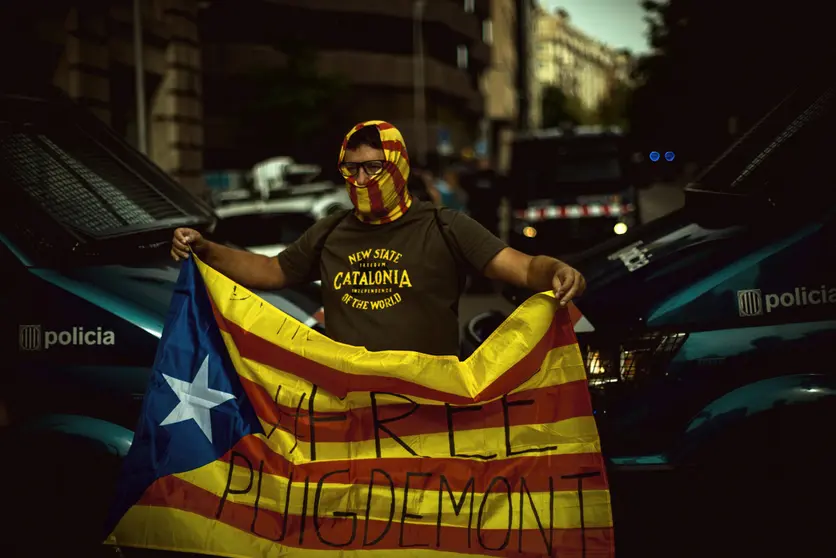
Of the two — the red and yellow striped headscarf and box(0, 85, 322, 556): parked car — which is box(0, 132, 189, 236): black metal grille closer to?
box(0, 85, 322, 556): parked car

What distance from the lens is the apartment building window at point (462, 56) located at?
72.5 m

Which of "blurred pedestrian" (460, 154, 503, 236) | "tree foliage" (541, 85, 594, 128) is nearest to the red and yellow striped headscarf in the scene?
"blurred pedestrian" (460, 154, 503, 236)

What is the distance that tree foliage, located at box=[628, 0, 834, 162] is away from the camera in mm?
11680

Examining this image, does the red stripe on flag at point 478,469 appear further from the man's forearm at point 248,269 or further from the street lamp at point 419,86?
the street lamp at point 419,86

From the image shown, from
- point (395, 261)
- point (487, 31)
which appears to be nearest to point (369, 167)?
point (395, 261)

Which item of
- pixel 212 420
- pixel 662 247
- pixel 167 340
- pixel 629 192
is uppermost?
pixel 629 192

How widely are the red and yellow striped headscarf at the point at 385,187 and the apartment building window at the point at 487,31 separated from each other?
8035cm

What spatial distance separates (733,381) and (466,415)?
0.99 m

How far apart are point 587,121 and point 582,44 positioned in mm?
73570

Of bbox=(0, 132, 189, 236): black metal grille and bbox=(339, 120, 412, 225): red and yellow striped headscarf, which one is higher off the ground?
bbox=(0, 132, 189, 236): black metal grille

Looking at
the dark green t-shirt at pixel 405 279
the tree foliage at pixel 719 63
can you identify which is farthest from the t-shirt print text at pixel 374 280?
the tree foliage at pixel 719 63

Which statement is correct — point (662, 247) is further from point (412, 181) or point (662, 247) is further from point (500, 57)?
point (500, 57)

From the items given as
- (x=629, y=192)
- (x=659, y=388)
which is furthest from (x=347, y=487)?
(x=629, y=192)

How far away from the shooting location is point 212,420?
13.2 ft
